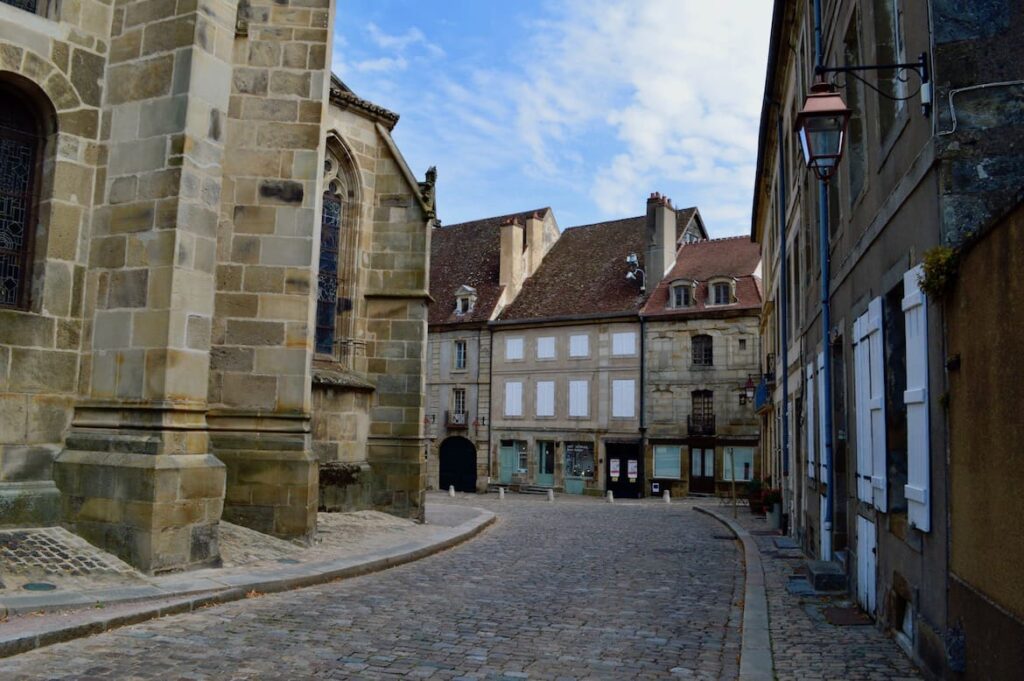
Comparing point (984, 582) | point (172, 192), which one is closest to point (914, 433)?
point (984, 582)

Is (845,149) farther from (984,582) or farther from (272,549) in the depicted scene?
(272,549)

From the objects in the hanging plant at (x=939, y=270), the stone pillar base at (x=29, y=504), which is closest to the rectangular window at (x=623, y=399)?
the stone pillar base at (x=29, y=504)

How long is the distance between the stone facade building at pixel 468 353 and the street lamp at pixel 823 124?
32.2 metres

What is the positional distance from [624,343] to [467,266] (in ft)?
34.1

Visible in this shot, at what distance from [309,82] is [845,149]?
22.2ft

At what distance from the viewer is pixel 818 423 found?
36.3 feet

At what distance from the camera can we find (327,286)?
15750mm


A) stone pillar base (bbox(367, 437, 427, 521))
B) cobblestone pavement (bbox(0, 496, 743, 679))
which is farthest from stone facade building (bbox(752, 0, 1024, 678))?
stone pillar base (bbox(367, 437, 427, 521))

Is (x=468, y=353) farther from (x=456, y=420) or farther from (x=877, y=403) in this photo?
(x=877, y=403)

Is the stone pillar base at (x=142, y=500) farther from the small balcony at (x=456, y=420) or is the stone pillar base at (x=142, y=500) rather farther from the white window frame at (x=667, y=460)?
the small balcony at (x=456, y=420)

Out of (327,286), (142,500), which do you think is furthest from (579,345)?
(142,500)

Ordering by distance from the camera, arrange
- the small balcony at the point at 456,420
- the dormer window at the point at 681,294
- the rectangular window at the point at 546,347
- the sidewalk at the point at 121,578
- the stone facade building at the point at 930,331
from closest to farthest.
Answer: the stone facade building at the point at 930,331, the sidewalk at the point at 121,578, the dormer window at the point at 681,294, the rectangular window at the point at 546,347, the small balcony at the point at 456,420

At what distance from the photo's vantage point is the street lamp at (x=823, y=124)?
23.3 feet

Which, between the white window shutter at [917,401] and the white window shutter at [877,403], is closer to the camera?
the white window shutter at [917,401]
